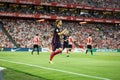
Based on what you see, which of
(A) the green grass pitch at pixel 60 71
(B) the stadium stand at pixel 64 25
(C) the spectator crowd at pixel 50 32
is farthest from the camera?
(B) the stadium stand at pixel 64 25

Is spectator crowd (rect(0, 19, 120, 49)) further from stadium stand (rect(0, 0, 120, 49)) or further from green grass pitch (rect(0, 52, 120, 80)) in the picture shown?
green grass pitch (rect(0, 52, 120, 80))

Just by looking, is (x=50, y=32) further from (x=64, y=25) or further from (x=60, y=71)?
(x=60, y=71)

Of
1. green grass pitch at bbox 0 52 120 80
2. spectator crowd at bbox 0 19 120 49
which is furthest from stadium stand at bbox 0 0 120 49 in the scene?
green grass pitch at bbox 0 52 120 80

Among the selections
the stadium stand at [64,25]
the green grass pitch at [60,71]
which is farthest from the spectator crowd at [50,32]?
the green grass pitch at [60,71]

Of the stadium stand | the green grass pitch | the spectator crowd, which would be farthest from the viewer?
the stadium stand

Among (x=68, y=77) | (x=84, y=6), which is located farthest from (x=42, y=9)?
(x=68, y=77)

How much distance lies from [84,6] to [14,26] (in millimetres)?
15628

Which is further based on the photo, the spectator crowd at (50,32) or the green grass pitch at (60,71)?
the spectator crowd at (50,32)

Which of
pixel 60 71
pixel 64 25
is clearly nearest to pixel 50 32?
pixel 64 25

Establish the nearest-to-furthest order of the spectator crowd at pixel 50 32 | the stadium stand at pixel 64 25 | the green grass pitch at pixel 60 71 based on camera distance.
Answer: the green grass pitch at pixel 60 71 < the spectator crowd at pixel 50 32 < the stadium stand at pixel 64 25

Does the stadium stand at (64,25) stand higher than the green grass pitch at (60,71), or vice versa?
the green grass pitch at (60,71)

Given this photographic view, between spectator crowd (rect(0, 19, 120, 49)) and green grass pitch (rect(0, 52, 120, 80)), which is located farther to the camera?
spectator crowd (rect(0, 19, 120, 49))

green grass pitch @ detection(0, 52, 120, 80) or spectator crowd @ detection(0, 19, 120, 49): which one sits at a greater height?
green grass pitch @ detection(0, 52, 120, 80)

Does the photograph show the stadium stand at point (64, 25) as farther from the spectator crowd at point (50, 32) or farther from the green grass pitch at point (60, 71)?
the green grass pitch at point (60, 71)
